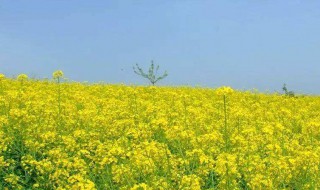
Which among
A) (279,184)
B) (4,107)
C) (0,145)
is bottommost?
(279,184)

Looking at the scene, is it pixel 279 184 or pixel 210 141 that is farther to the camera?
pixel 210 141

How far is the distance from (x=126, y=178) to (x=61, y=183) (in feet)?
2.69

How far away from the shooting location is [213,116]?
1317cm

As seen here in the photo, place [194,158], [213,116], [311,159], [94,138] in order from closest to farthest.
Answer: [311,159]
[194,158]
[94,138]
[213,116]

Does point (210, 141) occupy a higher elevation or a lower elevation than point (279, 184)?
higher

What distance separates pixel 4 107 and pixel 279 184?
614 cm

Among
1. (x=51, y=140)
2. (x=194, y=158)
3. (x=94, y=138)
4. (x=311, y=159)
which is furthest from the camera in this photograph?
(x=94, y=138)

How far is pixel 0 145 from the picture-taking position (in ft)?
26.7

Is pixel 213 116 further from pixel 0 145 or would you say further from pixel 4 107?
pixel 0 145

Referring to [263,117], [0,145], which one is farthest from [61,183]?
[263,117]

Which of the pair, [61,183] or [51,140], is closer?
[61,183]

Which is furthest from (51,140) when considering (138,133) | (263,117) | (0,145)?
(263,117)

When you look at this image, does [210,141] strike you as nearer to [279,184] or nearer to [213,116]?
[279,184]

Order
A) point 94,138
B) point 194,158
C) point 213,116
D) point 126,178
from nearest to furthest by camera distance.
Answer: point 126,178, point 194,158, point 94,138, point 213,116
